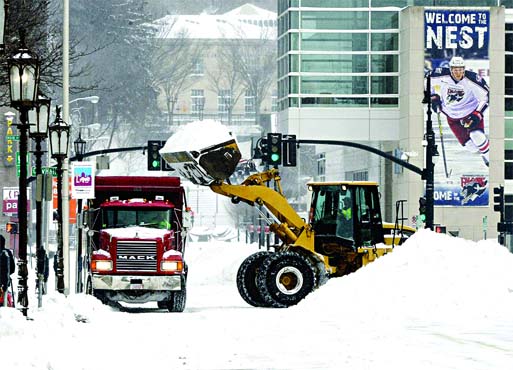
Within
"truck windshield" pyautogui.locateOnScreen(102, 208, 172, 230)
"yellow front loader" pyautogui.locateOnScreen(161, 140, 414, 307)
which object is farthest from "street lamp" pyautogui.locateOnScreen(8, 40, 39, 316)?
"yellow front loader" pyautogui.locateOnScreen(161, 140, 414, 307)

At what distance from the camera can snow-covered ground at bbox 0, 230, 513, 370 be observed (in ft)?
55.0

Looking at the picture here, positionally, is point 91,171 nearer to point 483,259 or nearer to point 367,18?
point 483,259

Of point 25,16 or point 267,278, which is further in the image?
point 25,16

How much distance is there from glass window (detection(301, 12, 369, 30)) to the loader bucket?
73281mm

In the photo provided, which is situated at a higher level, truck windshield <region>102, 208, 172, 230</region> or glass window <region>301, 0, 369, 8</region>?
glass window <region>301, 0, 369, 8</region>

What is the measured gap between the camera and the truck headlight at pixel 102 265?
1230 inches

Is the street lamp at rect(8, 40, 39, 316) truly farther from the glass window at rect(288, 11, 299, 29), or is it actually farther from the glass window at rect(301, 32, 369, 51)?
the glass window at rect(288, 11, 299, 29)

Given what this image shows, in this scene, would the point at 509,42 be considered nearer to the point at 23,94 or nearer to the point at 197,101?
the point at 23,94

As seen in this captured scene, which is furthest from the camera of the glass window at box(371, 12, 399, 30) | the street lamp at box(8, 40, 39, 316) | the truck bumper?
the glass window at box(371, 12, 399, 30)

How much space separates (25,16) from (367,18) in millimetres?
71854

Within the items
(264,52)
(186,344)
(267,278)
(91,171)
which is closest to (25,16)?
(91,171)

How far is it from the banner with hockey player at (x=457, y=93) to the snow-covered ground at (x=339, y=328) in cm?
7167

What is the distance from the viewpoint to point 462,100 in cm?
10356

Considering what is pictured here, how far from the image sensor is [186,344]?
63.9 feet
